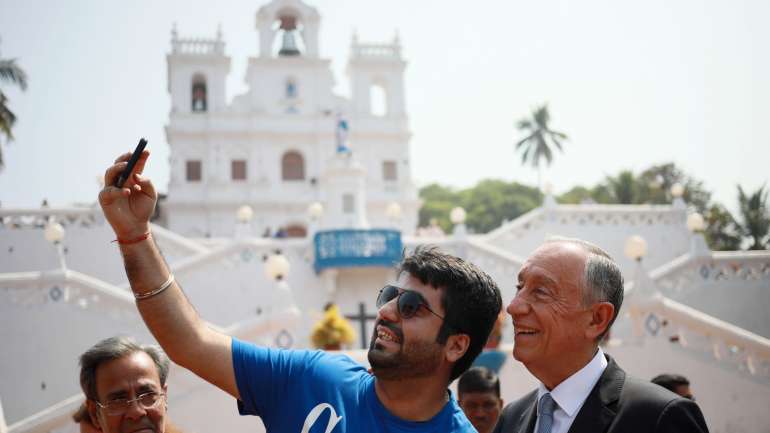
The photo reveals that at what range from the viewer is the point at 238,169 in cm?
3691

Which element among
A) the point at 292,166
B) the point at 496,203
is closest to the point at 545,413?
the point at 292,166

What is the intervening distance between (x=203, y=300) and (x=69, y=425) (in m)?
11.3

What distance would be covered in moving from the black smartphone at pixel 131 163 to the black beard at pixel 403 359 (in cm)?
106

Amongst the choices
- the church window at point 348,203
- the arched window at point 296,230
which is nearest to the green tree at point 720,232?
the church window at point 348,203

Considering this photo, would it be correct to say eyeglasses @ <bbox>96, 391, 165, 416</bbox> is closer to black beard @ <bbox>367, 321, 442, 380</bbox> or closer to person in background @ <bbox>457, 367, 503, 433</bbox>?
black beard @ <bbox>367, 321, 442, 380</bbox>

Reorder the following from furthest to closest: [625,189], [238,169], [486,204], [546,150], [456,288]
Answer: [486,204] < [546,150] < [625,189] < [238,169] < [456,288]

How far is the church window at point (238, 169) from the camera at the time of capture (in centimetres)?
3675

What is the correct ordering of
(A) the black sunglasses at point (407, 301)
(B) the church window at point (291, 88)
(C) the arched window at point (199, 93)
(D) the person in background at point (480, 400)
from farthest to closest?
(B) the church window at point (291, 88) → (C) the arched window at point (199, 93) → (D) the person in background at point (480, 400) → (A) the black sunglasses at point (407, 301)

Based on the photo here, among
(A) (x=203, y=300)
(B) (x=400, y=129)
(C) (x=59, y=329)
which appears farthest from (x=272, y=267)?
(B) (x=400, y=129)

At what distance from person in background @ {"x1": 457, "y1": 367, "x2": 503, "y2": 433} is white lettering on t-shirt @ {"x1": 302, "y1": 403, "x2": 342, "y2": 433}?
2.57m

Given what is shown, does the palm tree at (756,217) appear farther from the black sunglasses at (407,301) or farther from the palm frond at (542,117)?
the palm frond at (542,117)

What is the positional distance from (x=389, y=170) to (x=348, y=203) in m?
12.0

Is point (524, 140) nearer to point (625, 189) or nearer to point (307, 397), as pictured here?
point (625, 189)

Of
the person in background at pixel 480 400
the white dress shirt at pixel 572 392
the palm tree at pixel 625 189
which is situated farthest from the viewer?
the palm tree at pixel 625 189
